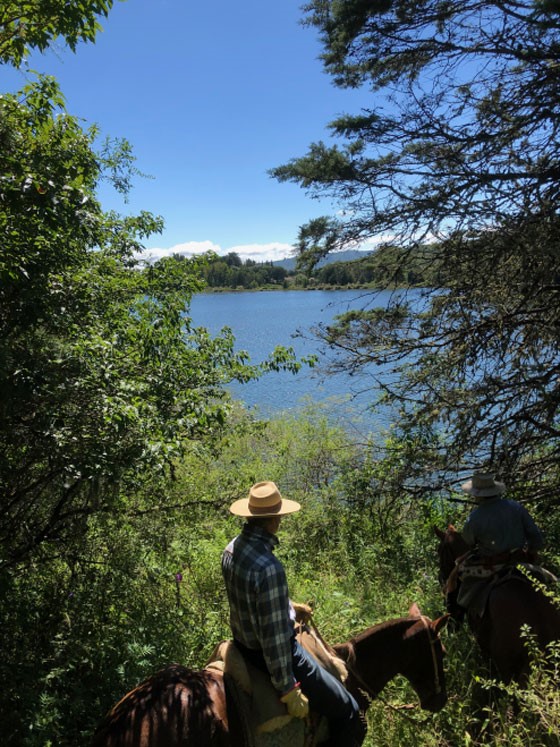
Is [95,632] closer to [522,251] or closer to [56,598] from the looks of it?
[56,598]

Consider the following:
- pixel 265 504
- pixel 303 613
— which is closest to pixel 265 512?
pixel 265 504

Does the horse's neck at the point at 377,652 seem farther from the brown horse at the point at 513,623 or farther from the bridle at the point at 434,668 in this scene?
the brown horse at the point at 513,623

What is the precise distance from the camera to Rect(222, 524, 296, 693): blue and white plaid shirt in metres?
2.70

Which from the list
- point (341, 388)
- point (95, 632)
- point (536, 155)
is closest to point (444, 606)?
point (95, 632)

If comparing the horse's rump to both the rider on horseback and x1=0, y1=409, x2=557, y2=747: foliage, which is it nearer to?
x1=0, y1=409, x2=557, y2=747: foliage

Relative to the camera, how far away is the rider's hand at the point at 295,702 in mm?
2754

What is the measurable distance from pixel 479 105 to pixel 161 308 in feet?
13.0

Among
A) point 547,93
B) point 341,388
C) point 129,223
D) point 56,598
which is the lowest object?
point 341,388

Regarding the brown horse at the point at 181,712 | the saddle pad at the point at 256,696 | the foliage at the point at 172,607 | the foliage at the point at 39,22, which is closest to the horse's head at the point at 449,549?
the foliage at the point at 172,607

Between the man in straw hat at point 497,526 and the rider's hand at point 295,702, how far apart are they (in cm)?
252

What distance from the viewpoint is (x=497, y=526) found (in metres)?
4.54

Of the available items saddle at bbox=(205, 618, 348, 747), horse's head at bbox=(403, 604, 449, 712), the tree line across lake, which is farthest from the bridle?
the tree line across lake

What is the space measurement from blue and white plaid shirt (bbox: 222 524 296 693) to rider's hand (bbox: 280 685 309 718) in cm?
3

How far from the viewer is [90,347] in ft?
11.6
